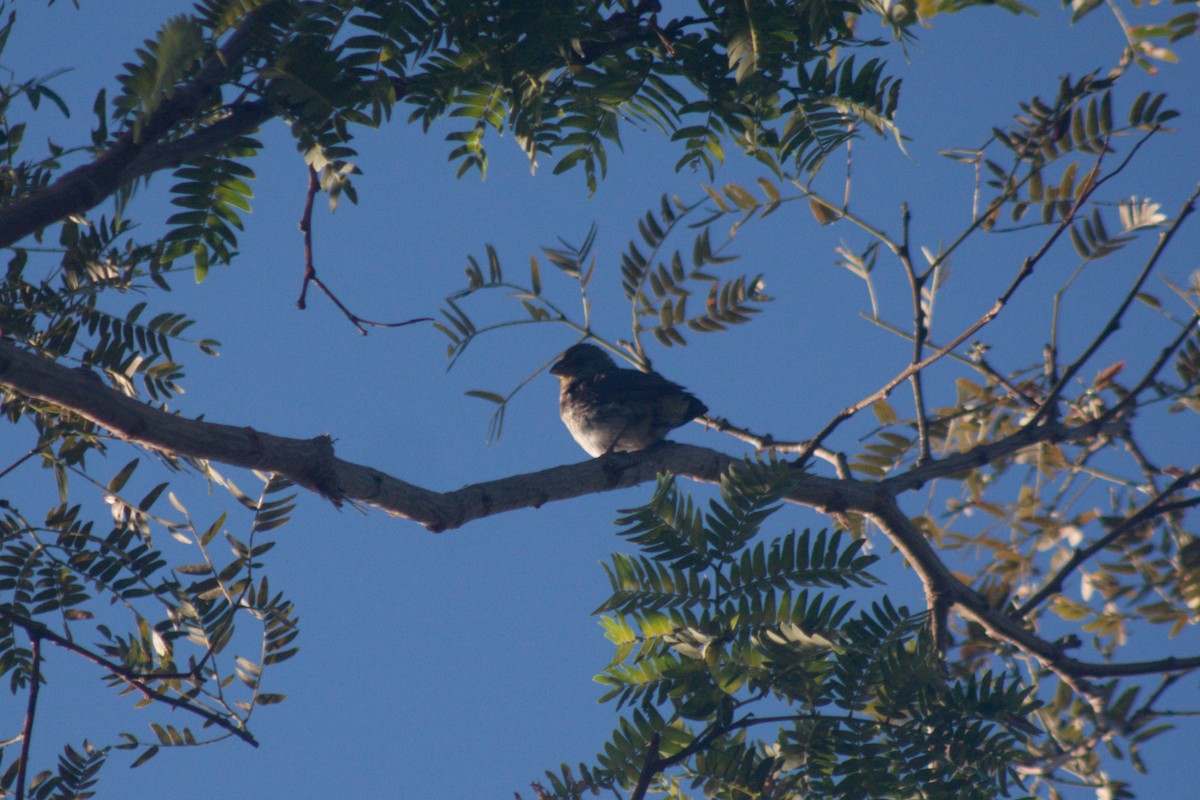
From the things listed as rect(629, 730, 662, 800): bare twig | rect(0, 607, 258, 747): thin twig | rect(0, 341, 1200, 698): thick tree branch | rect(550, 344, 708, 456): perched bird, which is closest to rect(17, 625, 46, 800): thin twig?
rect(0, 607, 258, 747): thin twig

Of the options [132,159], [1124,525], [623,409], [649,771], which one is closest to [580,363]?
[623,409]

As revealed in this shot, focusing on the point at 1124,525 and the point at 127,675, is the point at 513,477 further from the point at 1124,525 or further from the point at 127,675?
the point at 1124,525

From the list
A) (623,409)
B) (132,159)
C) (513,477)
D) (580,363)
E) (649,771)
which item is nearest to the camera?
(649,771)

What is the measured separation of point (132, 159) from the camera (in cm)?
→ 217

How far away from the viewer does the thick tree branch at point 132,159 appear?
2.11m

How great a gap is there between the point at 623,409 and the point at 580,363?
156 centimetres

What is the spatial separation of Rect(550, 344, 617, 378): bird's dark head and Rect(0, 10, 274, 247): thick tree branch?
4.65 meters

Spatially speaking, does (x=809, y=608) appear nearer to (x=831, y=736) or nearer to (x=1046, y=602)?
(x=831, y=736)

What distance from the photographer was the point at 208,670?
7.66 ft

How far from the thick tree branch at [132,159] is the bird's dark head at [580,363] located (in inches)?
183

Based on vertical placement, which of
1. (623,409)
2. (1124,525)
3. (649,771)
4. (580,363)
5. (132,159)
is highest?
(580,363)

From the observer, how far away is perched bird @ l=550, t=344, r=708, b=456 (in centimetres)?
510

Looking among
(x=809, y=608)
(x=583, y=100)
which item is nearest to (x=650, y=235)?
(x=583, y=100)

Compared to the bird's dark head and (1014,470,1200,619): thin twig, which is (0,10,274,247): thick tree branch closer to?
(1014,470,1200,619): thin twig
